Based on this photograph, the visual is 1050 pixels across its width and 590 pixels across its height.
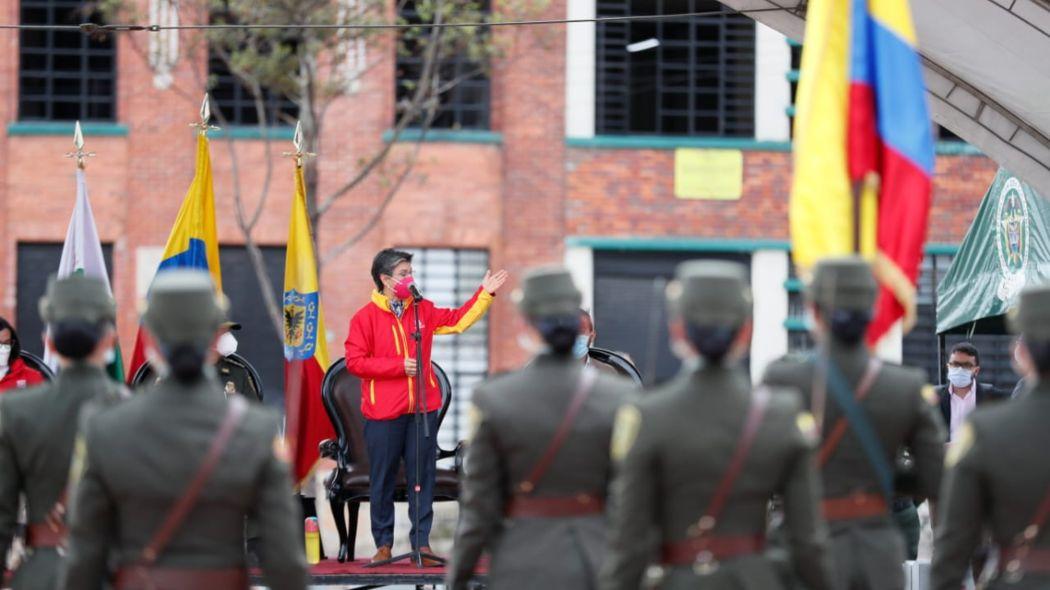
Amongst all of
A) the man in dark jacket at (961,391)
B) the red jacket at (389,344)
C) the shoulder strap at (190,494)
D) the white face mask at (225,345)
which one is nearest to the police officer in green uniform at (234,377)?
the white face mask at (225,345)

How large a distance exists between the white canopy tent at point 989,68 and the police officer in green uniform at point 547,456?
6.34m

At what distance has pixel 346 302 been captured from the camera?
86.6ft

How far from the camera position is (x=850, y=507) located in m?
7.87

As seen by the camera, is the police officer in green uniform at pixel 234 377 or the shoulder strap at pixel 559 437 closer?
the shoulder strap at pixel 559 437

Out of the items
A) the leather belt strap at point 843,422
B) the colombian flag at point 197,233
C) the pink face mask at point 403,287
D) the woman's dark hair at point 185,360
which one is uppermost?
the colombian flag at point 197,233

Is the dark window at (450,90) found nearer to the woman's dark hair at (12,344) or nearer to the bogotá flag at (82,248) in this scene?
the bogotá flag at (82,248)

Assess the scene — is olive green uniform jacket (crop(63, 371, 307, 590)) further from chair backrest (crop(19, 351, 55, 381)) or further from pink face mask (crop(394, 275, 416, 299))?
chair backrest (crop(19, 351, 55, 381))

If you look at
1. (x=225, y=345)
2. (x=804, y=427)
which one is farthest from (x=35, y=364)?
(x=804, y=427)

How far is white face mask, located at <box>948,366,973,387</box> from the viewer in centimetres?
1382

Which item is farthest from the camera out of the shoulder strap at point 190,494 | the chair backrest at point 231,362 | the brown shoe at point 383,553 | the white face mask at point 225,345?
the chair backrest at point 231,362

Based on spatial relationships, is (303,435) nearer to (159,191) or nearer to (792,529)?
(792,529)

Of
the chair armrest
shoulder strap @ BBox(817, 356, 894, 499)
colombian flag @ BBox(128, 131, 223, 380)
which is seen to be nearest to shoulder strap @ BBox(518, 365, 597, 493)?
shoulder strap @ BBox(817, 356, 894, 499)

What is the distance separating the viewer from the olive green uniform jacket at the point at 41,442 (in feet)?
25.2

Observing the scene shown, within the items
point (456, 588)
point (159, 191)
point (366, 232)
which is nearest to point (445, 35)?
→ point (366, 232)
